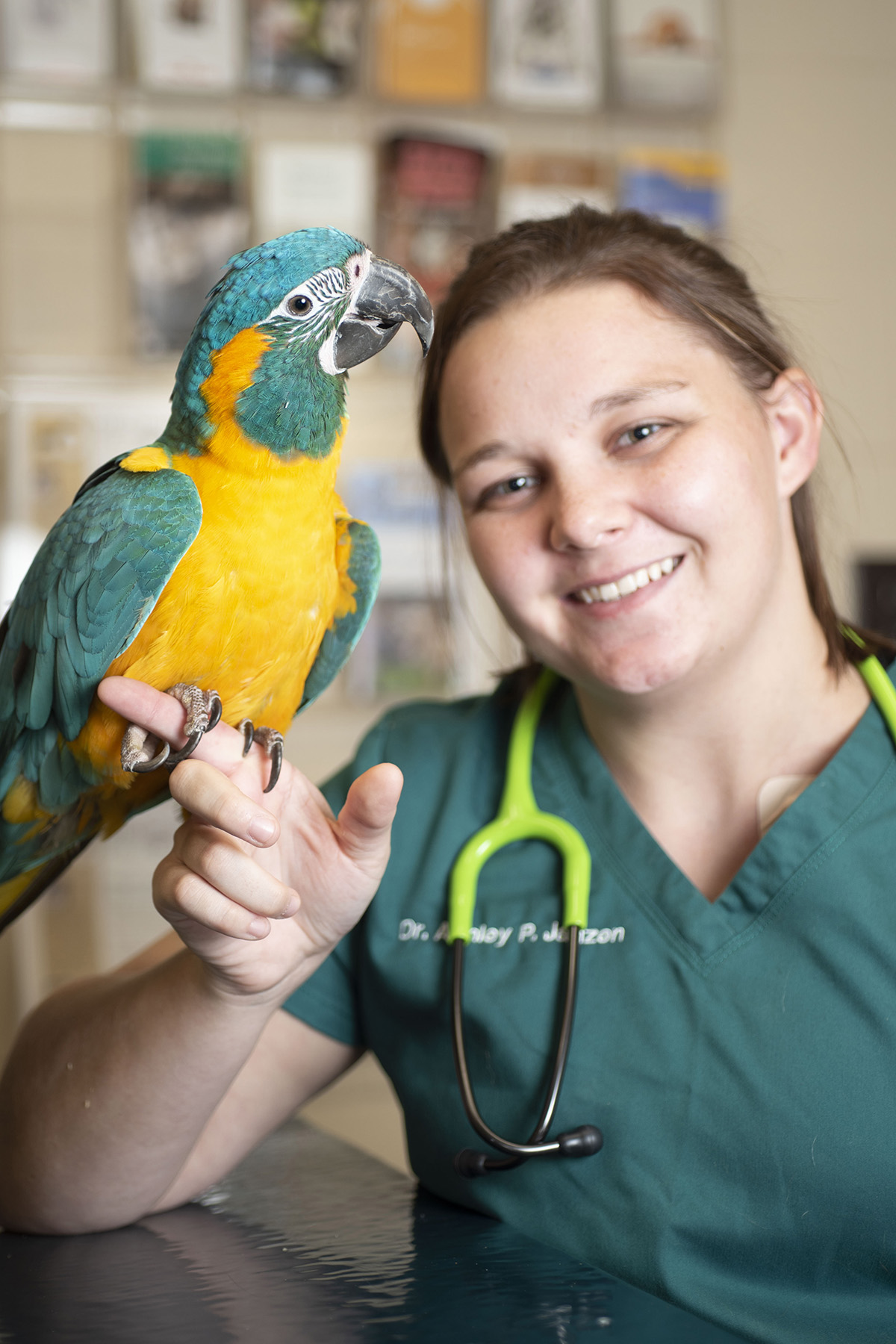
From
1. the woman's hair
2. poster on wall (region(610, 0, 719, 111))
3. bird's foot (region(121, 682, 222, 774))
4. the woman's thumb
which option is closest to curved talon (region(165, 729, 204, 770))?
bird's foot (region(121, 682, 222, 774))

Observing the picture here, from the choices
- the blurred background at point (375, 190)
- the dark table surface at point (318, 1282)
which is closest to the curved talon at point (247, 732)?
the dark table surface at point (318, 1282)

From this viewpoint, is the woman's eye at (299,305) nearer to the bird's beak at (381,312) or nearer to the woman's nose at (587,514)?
the bird's beak at (381,312)

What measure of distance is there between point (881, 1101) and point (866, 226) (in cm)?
215

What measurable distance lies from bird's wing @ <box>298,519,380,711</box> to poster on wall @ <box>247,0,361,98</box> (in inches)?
60.4

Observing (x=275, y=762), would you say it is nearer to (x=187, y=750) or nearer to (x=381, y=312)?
(x=187, y=750)

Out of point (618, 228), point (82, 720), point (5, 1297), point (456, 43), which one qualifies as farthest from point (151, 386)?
point (5, 1297)

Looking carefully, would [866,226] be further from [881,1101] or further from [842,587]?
[881,1101]

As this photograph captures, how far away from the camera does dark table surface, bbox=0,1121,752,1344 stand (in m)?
0.62

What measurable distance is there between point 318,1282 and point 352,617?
497 mm

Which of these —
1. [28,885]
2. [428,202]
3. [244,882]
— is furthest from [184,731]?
[428,202]

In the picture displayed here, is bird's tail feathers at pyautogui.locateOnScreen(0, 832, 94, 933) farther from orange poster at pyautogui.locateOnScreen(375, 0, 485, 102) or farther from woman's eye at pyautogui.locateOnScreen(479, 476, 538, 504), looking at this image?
orange poster at pyautogui.locateOnScreen(375, 0, 485, 102)

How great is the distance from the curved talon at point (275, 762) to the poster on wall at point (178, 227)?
4.70ft

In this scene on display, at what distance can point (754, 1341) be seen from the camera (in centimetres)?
79

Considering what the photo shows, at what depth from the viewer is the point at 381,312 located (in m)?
0.79
